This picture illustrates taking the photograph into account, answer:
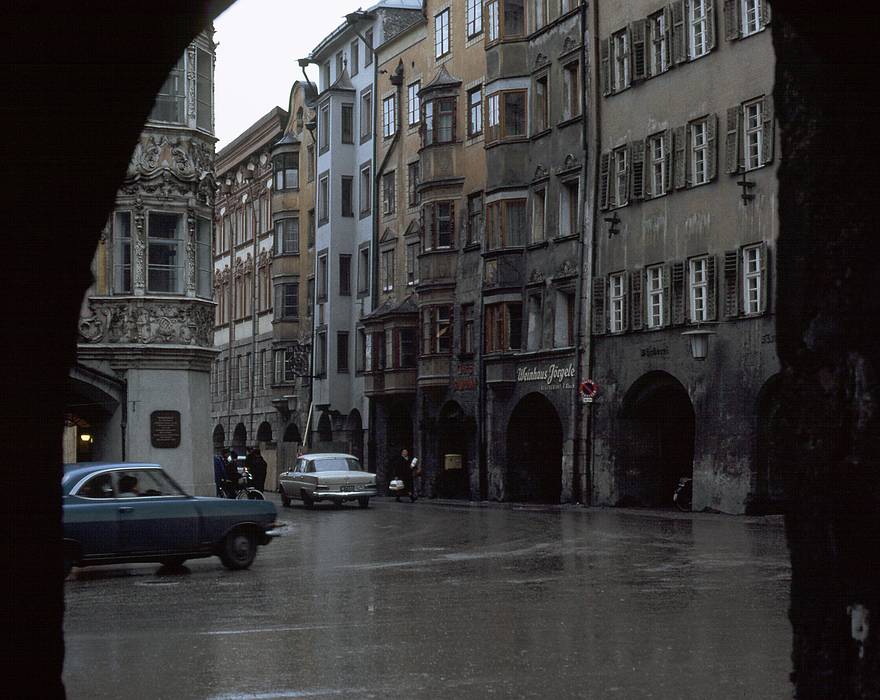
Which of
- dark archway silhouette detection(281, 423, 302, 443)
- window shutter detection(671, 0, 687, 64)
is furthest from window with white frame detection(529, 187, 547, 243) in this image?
dark archway silhouette detection(281, 423, 302, 443)

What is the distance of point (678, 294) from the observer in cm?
4234

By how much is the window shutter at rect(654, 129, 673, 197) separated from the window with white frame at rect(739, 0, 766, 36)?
13.5 feet

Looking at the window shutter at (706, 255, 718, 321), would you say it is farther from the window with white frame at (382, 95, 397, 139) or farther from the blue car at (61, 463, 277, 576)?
the window with white frame at (382, 95, 397, 139)

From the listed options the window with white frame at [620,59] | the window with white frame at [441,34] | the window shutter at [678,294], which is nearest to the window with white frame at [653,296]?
the window shutter at [678,294]

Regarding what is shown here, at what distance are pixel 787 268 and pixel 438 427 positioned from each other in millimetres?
52051

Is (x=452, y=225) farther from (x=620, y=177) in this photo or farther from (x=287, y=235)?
(x=287, y=235)

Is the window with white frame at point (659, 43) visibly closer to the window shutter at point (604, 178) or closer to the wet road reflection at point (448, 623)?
the window shutter at point (604, 178)

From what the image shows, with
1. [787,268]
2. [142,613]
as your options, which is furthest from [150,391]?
[787,268]

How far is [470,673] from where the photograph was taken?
37.8ft

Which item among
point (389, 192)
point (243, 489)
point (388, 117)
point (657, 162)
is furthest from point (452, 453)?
point (657, 162)

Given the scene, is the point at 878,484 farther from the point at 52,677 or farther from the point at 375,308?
the point at 375,308

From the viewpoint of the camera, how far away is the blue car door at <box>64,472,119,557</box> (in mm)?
20875

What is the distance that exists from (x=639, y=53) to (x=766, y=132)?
6978 mm

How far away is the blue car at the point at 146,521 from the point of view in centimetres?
2100
